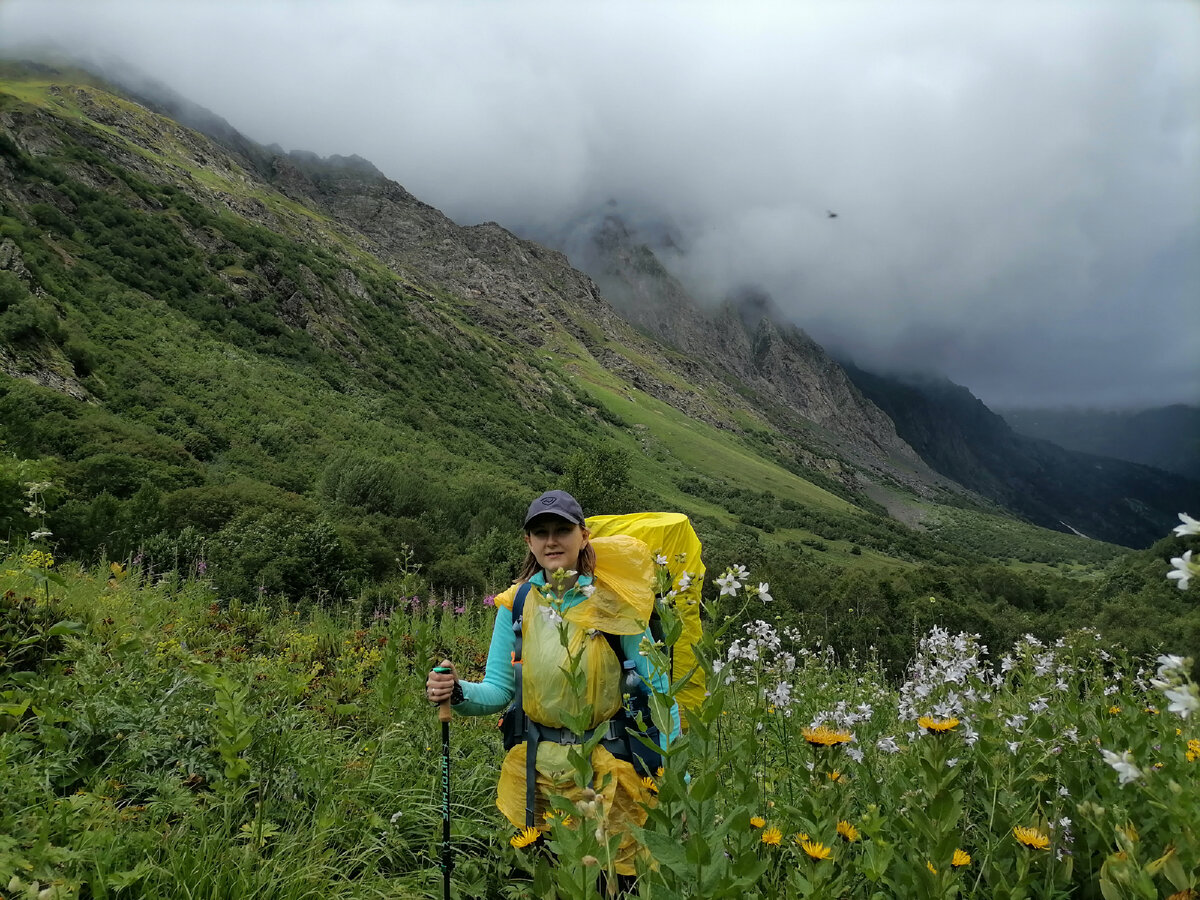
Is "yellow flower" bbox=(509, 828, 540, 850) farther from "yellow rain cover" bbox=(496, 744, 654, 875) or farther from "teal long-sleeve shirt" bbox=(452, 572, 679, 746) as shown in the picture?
"teal long-sleeve shirt" bbox=(452, 572, 679, 746)

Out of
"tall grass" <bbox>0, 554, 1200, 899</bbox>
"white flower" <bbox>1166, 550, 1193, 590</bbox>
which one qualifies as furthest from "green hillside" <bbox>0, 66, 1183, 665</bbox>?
"white flower" <bbox>1166, 550, 1193, 590</bbox>

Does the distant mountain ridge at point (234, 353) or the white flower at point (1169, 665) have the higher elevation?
the white flower at point (1169, 665)

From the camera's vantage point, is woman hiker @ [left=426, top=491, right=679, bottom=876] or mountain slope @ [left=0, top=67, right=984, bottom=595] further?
mountain slope @ [left=0, top=67, right=984, bottom=595]

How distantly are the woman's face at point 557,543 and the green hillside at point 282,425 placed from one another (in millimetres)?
3274

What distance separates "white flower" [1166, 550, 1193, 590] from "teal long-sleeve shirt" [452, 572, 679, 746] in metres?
1.64

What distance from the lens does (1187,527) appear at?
1.69 meters

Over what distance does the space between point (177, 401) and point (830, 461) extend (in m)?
173

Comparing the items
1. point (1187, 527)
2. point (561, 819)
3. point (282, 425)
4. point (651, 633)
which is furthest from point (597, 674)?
point (282, 425)

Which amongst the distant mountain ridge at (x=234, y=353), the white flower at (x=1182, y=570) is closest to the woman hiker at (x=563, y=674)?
the white flower at (x=1182, y=570)

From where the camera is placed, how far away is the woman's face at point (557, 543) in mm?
2891

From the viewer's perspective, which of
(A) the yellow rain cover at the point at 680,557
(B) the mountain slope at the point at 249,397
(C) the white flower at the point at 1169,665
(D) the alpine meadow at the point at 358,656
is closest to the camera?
(C) the white flower at the point at 1169,665

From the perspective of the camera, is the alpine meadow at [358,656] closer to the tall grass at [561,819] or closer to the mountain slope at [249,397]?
the tall grass at [561,819]

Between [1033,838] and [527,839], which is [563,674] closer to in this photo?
[527,839]

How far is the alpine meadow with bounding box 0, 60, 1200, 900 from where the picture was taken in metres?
1.90
